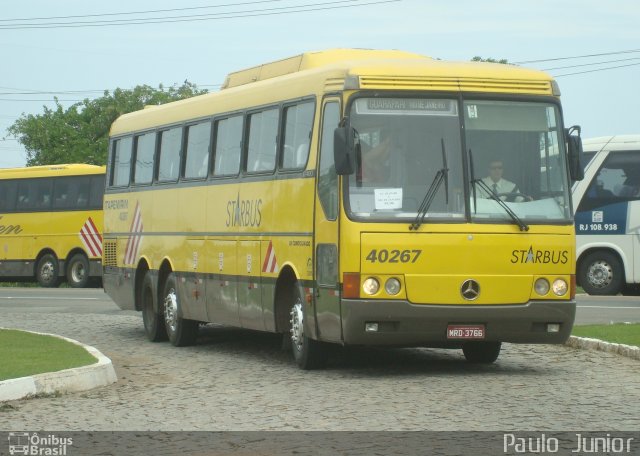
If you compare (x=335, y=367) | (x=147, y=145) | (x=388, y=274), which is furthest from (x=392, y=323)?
(x=147, y=145)

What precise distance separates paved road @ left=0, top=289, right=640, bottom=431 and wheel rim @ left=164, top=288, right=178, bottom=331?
630 millimetres

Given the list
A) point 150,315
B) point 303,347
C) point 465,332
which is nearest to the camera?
point 465,332

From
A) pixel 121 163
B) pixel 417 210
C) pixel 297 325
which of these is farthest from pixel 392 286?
pixel 121 163

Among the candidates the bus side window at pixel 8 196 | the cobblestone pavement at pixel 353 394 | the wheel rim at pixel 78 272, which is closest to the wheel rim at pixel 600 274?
the cobblestone pavement at pixel 353 394

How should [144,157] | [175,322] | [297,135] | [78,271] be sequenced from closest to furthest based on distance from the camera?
[297,135] → [175,322] → [144,157] → [78,271]

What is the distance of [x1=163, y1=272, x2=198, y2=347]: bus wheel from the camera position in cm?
2066

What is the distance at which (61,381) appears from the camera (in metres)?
14.1

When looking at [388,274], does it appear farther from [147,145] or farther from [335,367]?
[147,145]

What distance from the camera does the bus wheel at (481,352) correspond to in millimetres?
16766

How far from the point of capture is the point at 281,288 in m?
17.0

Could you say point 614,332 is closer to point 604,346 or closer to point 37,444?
point 604,346

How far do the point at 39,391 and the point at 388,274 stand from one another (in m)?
3.59

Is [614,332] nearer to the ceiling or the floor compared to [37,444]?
nearer to the ceiling

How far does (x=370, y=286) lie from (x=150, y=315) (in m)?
7.53
